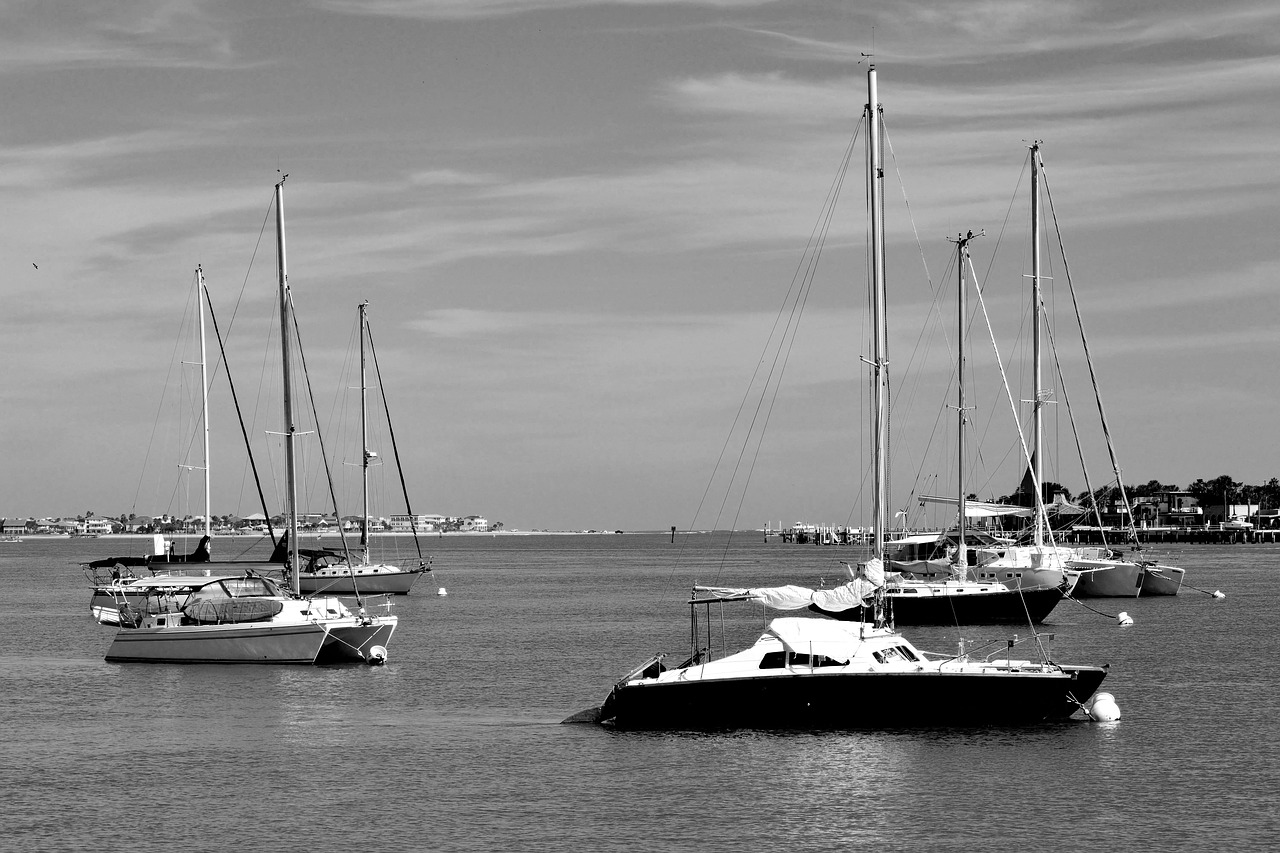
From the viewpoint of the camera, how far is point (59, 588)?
418 ft

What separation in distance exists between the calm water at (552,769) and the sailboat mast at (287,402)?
15.4 ft

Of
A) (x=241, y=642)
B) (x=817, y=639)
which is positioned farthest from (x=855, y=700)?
(x=241, y=642)

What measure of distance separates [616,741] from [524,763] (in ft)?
10.3

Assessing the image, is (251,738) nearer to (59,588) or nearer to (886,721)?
(886,721)

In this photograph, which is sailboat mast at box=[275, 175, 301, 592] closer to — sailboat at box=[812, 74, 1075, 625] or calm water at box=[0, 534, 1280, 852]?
calm water at box=[0, 534, 1280, 852]

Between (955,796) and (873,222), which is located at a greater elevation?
(873,222)

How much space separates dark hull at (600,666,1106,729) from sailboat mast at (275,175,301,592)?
21.2 meters

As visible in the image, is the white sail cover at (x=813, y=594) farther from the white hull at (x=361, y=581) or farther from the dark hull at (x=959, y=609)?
the white hull at (x=361, y=581)

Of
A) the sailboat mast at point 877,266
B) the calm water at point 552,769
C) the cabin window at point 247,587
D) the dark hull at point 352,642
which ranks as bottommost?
the calm water at point 552,769

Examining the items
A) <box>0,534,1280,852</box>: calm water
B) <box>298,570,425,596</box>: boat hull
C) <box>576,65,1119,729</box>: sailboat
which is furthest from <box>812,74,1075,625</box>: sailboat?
<box>298,570,425,596</box>: boat hull

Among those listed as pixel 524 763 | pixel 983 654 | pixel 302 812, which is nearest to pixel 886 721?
pixel 524 763

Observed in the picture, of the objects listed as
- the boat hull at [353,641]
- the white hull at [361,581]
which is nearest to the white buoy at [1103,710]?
the boat hull at [353,641]

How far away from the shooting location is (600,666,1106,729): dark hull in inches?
1469

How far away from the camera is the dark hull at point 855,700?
122ft
